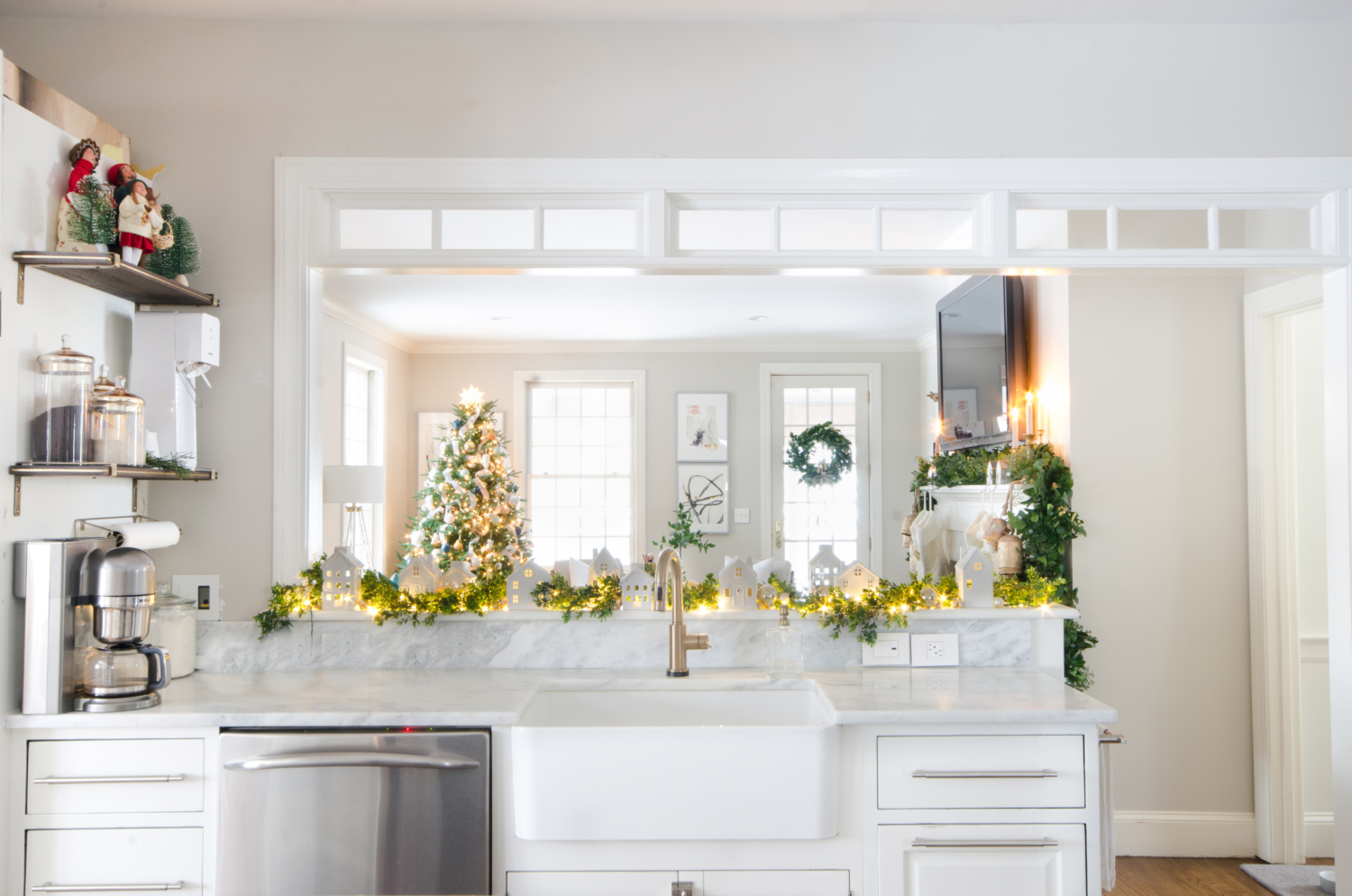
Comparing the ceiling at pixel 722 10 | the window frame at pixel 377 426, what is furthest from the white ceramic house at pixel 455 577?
the window frame at pixel 377 426

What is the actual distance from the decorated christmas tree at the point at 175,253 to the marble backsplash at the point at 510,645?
96cm

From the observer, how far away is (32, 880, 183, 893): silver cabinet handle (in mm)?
1951

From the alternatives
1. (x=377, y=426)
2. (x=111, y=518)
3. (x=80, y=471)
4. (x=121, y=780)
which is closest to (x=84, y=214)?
(x=80, y=471)

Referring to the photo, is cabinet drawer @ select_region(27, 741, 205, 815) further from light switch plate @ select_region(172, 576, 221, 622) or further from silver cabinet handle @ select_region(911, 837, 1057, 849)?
silver cabinet handle @ select_region(911, 837, 1057, 849)

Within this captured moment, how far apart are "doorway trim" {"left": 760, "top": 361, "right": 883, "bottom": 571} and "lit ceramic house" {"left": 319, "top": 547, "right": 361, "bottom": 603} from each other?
469 cm

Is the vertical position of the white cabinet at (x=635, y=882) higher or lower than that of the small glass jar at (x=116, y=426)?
lower

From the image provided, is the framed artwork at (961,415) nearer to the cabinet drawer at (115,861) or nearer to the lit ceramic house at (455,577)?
the lit ceramic house at (455,577)

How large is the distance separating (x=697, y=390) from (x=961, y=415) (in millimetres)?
2925

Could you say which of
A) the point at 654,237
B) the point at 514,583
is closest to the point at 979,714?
the point at 514,583

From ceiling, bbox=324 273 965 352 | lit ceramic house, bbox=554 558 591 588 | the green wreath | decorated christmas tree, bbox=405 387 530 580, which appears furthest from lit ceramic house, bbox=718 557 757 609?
the green wreath

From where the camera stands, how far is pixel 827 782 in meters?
1.95

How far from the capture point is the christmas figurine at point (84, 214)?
2127 mm

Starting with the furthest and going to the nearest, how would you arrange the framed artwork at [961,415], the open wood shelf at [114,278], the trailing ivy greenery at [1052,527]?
the framed artwork at [961,415], the trailing ivy greenery at [1052,527], the open wood shelf at [114,278]

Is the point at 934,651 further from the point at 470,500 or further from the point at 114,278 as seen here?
the point at 470,500
